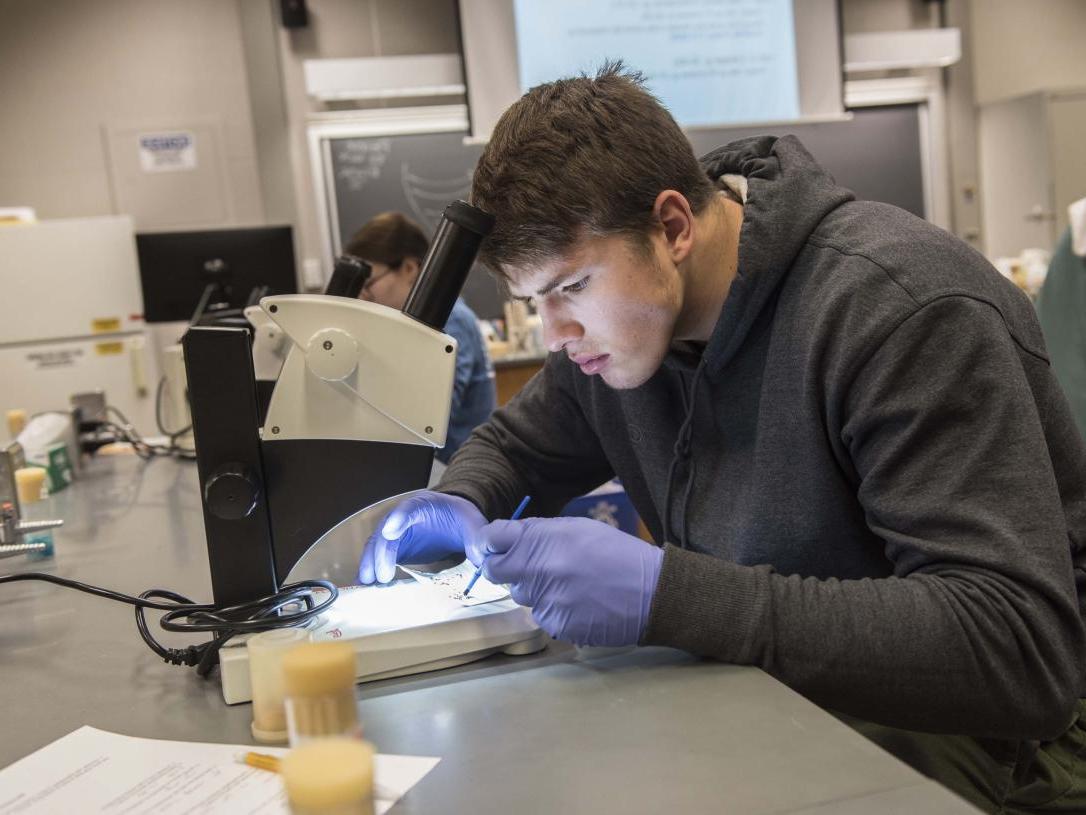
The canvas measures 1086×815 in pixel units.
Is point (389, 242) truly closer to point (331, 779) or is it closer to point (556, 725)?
point (556, 725)

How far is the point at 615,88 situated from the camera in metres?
1.04

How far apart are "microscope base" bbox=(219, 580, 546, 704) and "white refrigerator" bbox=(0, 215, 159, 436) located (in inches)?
144

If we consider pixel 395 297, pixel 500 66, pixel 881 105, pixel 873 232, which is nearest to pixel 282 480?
pixel 873 232

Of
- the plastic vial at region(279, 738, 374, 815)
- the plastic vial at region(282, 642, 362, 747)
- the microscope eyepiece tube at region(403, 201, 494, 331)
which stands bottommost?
the plastic vial at region(279, 738, 374, 815)

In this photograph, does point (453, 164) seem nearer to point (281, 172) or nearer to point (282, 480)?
point (281, 172)

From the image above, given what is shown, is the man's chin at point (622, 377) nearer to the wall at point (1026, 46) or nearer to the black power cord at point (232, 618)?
the black power cord at point (232, 618)

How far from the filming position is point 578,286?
3.40 feet

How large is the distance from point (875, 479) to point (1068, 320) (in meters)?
1.17

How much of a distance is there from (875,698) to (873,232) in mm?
455

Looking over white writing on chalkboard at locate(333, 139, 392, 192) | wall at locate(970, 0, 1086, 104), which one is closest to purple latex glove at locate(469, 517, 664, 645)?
white writing on chalkboard at locate(333, 139, 392, 192)

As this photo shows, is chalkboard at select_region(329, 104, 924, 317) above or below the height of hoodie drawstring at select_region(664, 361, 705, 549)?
above

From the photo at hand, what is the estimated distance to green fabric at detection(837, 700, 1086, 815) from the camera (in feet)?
3.01

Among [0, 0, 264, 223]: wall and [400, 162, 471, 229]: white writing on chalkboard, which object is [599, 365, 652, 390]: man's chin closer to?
[400, 162, 471, 229]: white writing on chalkboard

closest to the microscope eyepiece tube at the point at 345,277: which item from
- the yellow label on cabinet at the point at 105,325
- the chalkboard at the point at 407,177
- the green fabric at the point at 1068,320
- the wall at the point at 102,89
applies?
the green fabric at the point at 1068,320
